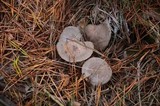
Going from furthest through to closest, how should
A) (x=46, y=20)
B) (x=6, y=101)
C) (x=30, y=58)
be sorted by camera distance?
(x=46, y=20) → (x=30, y=58) → (x=6, y=101)

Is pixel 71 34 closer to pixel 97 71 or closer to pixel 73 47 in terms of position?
pixel 73 47

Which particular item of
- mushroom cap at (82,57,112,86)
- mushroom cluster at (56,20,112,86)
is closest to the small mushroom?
mushroom cluster at (56,20,112,86)

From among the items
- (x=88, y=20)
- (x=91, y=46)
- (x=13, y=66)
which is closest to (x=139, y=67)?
(x=91, y=46)

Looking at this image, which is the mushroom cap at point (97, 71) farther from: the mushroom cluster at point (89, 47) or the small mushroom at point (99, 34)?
the small mushroom at point (99, 34)

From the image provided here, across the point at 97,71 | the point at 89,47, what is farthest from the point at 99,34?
the point at 97,71

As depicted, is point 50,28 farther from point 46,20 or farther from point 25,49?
point 25,49

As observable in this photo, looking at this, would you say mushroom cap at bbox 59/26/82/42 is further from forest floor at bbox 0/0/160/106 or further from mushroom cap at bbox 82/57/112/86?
mushroom cap at bbox 82/57/112/86

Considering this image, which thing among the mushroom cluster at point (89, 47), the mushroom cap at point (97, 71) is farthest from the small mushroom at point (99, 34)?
the mushroom cap at point (97, 71)
